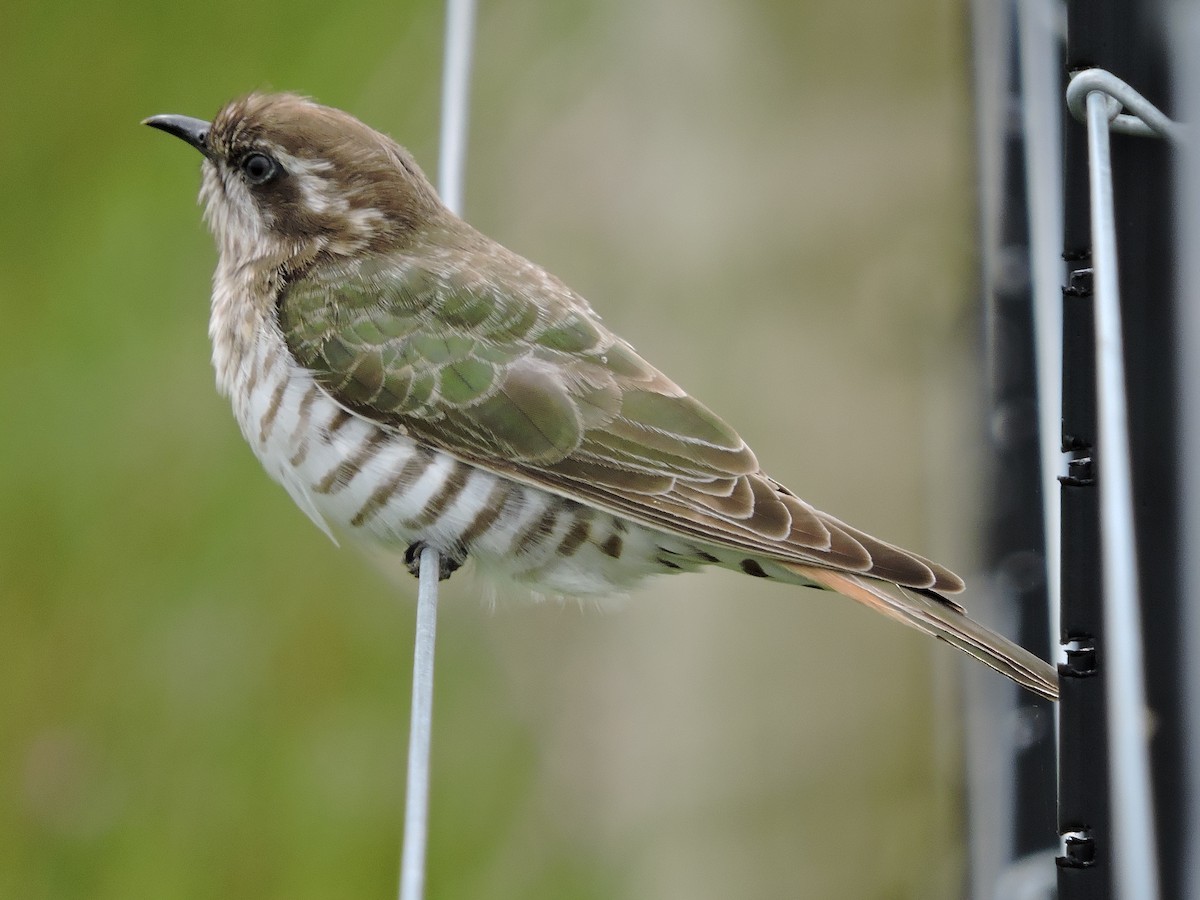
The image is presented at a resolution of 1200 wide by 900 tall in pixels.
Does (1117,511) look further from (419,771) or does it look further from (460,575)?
(460,575)

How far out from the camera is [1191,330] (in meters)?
1.62

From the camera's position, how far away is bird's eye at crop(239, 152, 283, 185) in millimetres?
3404

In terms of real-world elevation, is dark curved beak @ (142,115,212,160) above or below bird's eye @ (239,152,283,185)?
above

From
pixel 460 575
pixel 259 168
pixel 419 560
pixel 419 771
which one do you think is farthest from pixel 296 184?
pixel 419 771

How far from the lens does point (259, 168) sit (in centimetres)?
342

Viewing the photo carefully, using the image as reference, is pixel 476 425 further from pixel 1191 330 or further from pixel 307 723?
pixel 307 723

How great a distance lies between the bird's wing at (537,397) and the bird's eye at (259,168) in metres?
0.28

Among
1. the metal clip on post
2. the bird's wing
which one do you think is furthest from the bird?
the metal clip on post

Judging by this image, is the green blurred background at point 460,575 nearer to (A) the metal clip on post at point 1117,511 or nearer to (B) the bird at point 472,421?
(B) the bird at point 472,421

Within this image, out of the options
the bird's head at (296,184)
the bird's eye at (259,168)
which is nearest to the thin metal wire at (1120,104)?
the bird's head at (296,184)

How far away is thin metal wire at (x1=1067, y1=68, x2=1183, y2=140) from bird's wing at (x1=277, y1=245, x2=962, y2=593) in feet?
4.03

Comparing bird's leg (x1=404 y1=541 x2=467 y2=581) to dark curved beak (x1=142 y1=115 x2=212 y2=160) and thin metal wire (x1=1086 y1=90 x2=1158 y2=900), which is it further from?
thin metal wire (x1=1086 y1=90 x2=1158 y2=900)

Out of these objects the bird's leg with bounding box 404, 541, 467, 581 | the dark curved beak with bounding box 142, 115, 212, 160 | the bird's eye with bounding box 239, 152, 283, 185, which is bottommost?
the bird's leg with bounding box 404, 541, 467, 581

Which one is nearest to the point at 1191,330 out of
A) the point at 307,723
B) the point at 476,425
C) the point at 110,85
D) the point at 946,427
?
the point at 476,425
